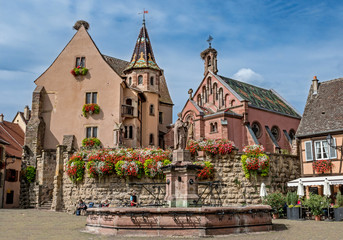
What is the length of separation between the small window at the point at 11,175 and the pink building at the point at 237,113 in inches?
784

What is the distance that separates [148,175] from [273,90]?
111ft

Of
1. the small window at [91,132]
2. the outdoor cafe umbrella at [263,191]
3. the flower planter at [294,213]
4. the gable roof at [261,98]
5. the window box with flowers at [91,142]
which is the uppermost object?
the gable roof at [261,98]

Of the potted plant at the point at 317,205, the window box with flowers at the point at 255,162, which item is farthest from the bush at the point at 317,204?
the window box with flowers at the point at 255,162

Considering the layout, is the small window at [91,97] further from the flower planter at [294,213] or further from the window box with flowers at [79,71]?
the flower planter at [294,213]

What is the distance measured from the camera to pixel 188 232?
1203cm

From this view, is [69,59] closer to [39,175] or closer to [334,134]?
[39,175]

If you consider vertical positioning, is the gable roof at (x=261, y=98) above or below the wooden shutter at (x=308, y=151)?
above

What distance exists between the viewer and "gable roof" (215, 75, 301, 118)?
4328 centimetres

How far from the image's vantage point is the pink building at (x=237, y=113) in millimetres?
38844

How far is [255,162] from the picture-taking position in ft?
75.6

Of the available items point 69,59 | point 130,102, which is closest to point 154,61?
point 130,102

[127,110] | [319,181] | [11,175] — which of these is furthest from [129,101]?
[319,181]

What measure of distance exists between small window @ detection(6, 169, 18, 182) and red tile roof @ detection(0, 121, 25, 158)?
1862 mm

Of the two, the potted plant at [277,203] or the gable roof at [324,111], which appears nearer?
the potted plant at [277,203]
